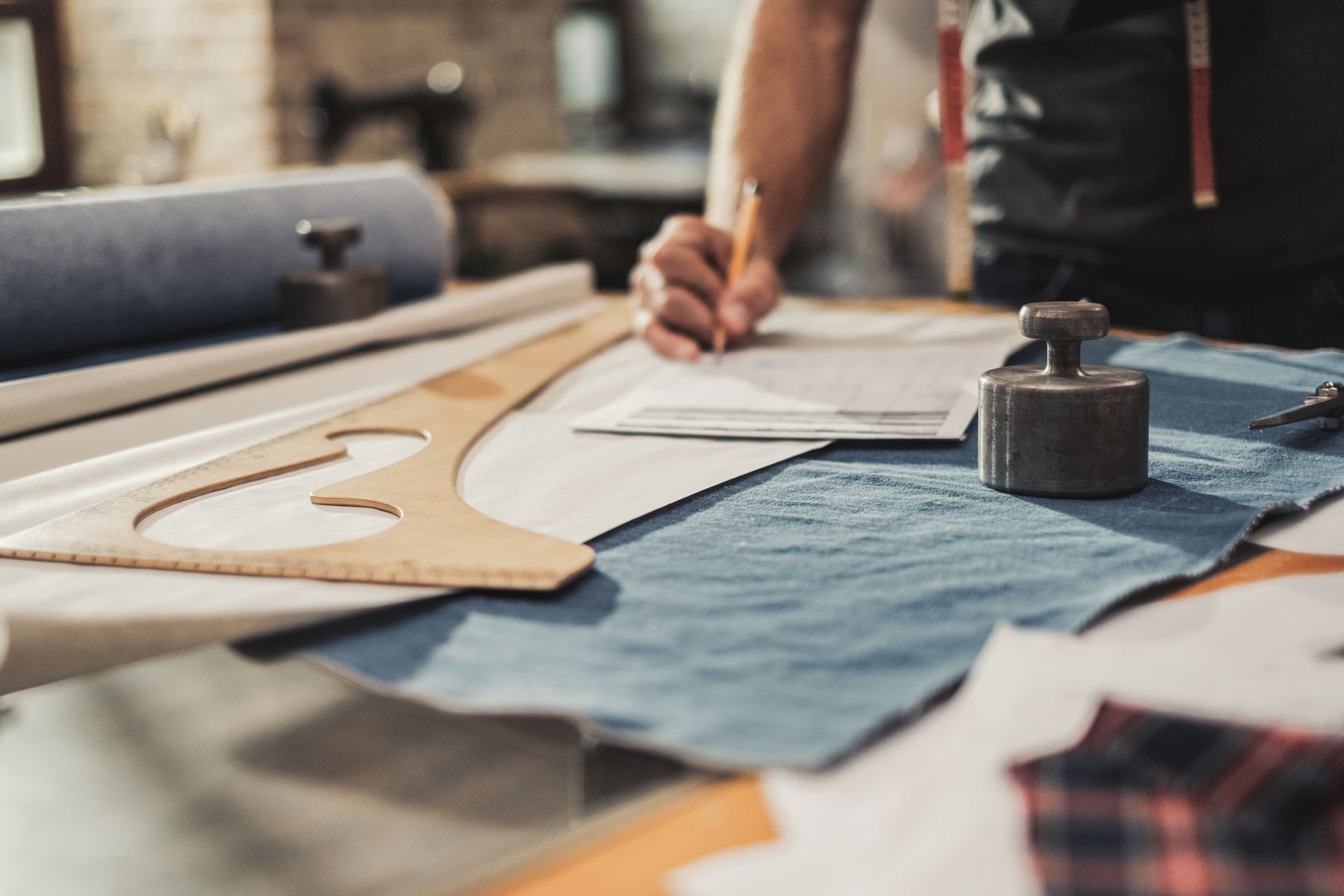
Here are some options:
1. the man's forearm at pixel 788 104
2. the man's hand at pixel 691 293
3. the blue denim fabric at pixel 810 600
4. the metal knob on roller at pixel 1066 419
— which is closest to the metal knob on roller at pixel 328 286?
the man's hand at pixel 691 293

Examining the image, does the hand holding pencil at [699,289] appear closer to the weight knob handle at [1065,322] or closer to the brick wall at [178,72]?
the weight knob handle at [1065,322]

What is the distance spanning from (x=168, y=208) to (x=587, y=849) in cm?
Result: 104

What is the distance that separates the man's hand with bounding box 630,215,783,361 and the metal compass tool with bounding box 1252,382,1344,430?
1.73 ft

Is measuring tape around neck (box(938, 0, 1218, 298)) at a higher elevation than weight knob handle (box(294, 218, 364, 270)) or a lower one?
higher

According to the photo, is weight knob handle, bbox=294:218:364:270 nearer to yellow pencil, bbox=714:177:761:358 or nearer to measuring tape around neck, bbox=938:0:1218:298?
yellow pencil, bbox=714:177:761:358

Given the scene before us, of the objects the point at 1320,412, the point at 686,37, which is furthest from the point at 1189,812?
the point at 686,37

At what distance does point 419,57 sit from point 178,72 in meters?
1.05

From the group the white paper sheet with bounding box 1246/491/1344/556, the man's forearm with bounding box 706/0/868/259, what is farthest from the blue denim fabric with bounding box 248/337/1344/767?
the man's forearm with bounding box 706/0/868/259

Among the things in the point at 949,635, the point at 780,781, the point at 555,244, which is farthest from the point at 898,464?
the point at 555,244

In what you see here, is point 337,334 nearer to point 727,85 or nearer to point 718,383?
point 718,383

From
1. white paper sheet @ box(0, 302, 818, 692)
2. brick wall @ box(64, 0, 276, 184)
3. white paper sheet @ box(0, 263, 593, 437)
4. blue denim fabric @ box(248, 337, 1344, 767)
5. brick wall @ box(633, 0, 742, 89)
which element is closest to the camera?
blue denim fabric @ box(248, 337, 1344, 767)

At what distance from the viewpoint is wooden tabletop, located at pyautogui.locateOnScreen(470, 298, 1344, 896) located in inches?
15.6

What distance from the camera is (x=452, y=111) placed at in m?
3.96

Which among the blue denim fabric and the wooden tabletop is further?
the blue denim fabric
